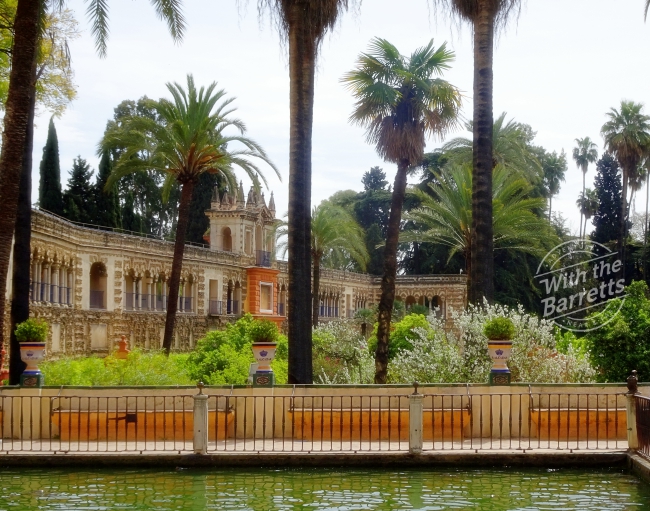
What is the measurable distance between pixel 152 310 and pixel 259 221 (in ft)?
34.0

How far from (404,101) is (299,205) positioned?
9348 millimetres

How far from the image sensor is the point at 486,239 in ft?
67.3

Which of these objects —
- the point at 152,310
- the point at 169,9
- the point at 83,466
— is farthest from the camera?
the point at 152,310

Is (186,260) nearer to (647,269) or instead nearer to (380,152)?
(380,152)

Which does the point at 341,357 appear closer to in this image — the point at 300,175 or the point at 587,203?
the point at 300,175

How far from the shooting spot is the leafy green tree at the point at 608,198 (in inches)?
2601

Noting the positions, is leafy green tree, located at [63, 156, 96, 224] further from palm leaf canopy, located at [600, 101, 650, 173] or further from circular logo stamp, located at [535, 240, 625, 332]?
palm leaf canopy, located at [600, 101, 650, 173]

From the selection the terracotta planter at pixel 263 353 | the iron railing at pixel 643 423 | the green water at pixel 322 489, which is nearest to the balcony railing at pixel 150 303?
the terracotta planter at pixel 263 353

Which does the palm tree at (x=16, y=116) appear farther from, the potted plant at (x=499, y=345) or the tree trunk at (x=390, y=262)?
the tree trunk at (x=390, y=262)

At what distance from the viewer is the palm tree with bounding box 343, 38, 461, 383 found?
26.1 m

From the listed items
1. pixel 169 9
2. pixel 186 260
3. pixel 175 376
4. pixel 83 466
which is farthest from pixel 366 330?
pixel 83 466

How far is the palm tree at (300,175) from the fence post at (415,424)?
15.8 feet

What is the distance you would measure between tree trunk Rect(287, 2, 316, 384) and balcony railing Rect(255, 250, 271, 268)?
34468mm

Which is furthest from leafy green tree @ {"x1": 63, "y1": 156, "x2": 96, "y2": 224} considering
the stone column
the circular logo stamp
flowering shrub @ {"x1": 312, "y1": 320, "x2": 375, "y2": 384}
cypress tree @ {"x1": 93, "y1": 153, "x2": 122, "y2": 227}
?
the circular logo stamp
